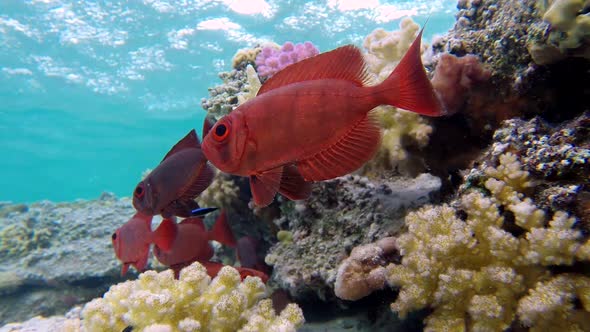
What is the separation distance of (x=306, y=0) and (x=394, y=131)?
766 inches

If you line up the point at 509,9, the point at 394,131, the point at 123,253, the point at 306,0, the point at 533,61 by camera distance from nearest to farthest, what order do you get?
the point at 533,61
the point at 509,9
the point at 394,131
the point at 123,253
the point at 306,0

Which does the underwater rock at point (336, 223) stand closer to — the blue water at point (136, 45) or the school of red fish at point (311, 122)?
the school of red fish at point (311, 122)

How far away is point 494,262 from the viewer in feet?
6.24

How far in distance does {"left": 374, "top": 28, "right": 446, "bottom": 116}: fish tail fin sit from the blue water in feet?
66.4

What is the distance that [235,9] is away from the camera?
20406 millimetres

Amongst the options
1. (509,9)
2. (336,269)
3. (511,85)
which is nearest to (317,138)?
(336,269)

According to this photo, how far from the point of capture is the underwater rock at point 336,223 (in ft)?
8.58

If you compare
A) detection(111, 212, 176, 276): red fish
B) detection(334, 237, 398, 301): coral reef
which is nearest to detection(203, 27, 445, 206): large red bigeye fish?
detection(334, 237, 398, 301): coral reef

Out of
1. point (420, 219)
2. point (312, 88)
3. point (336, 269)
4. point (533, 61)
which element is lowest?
point (336, 269)

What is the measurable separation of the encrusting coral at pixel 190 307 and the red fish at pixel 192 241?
2.88 ft

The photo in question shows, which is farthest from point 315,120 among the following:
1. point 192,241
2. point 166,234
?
point 192,241

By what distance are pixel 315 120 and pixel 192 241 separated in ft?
7.07

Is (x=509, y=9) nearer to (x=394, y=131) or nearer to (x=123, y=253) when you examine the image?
(x=394, y=131)

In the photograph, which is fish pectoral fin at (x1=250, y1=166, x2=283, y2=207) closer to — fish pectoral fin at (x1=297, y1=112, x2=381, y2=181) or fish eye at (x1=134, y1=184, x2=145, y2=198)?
fish pectoral fin at (x1=297, y1=112, x2=381, y2=181)
